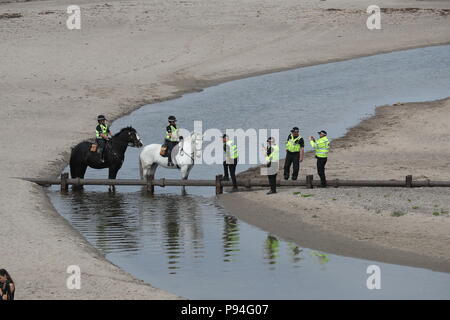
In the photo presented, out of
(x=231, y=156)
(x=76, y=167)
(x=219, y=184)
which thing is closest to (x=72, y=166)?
(x=76, y=167)

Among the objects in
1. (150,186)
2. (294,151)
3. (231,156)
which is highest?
(294,151)

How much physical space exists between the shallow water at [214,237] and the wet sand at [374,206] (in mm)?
827

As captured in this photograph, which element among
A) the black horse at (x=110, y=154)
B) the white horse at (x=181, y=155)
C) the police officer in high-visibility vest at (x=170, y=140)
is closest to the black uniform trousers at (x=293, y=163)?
the white horse at (x=181, y=155)

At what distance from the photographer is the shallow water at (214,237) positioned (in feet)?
79.7

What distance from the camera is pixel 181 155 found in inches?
1526

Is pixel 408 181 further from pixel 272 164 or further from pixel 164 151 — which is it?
pixel 164 151

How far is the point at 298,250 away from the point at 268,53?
4893 cm

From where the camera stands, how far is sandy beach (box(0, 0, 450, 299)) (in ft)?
88.4

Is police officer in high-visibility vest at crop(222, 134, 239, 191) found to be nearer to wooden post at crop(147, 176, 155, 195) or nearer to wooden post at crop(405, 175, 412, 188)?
wooden post at crop(147, 176, 155, 195)

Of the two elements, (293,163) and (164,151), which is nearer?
(293,163)

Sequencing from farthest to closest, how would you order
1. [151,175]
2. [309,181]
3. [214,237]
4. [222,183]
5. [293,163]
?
[151,175] < [222,183] < [293,163] < [309,181] < [214,237]

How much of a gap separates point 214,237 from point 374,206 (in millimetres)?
5487
